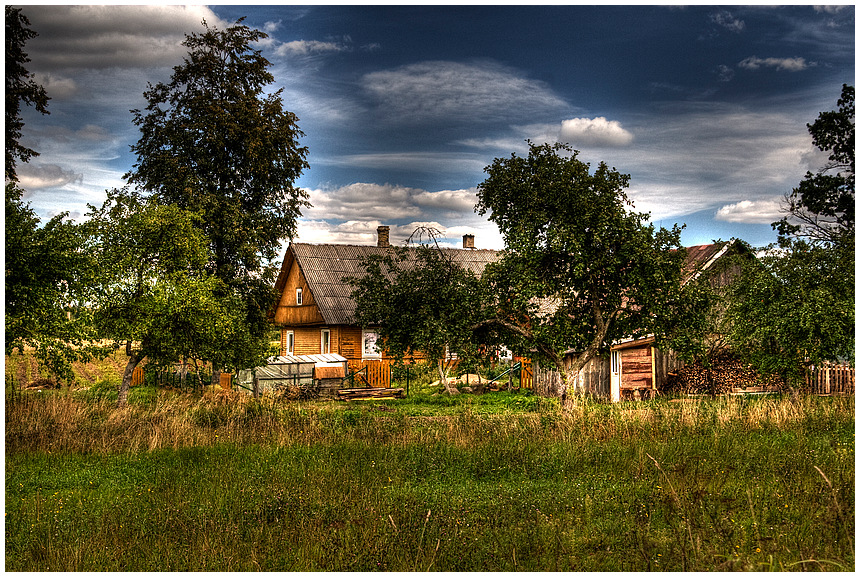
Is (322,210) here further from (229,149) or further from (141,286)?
(141,286)

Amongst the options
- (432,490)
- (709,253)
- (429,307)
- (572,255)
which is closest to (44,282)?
(432,490)

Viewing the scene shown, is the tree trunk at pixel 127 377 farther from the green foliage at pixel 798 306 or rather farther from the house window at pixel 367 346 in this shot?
the green foliage at pixel 798 306

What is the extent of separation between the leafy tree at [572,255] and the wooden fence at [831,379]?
9.53 meters

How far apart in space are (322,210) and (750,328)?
14.2 metres

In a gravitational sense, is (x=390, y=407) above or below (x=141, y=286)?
below

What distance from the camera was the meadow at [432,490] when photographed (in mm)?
5535

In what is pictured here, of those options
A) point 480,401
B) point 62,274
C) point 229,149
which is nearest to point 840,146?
point 480,401

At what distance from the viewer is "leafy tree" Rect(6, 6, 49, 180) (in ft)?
37.8

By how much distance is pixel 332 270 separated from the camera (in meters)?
A: 30.2

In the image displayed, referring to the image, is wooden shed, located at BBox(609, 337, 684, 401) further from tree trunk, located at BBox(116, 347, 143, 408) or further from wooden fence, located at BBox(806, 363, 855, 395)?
tree trunk, located at BBox(116, 347, 143, 408)

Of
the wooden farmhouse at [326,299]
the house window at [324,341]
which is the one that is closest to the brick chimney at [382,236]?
the wooden farmhouse at [326,299]

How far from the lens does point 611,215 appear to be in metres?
15.0

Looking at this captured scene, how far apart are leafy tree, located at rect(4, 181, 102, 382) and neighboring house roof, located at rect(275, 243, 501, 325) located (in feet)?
53.6

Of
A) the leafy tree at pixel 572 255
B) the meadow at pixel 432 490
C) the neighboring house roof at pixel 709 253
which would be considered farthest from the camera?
the neighboring house roof at pixel 709 253
